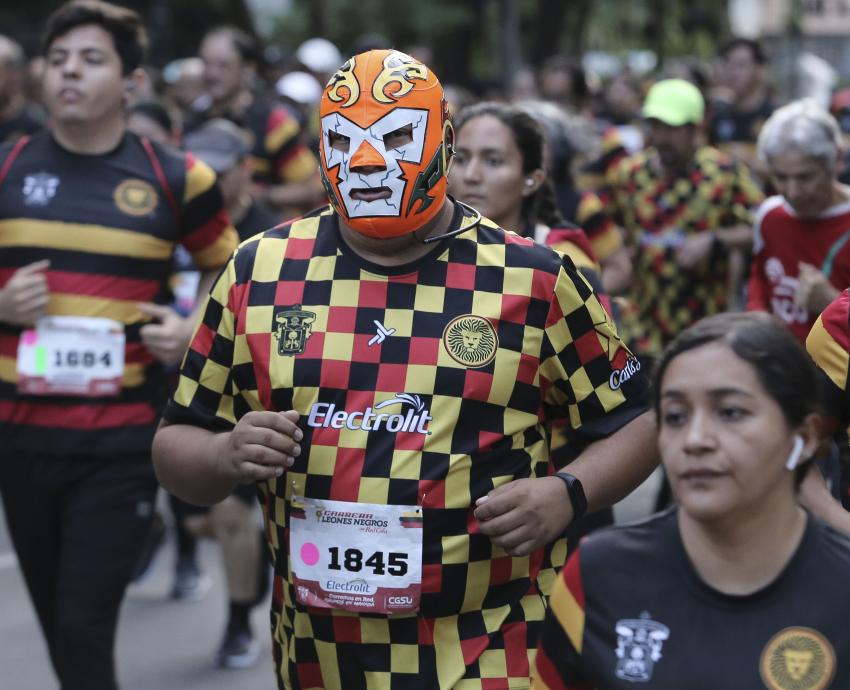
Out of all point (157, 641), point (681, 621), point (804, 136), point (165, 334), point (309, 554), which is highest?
point (804, 136)

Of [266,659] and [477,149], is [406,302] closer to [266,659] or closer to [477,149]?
[477,149]

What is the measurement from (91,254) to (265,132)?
4.57 m

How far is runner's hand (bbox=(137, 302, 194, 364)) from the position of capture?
5273 mm

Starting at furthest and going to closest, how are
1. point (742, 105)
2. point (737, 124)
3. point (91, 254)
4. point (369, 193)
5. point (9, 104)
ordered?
point (742, 105)
point (737, 124)
point (9, 104)
point (91, 254)
point (369, 193)

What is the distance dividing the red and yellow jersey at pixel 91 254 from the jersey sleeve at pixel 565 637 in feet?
8.76

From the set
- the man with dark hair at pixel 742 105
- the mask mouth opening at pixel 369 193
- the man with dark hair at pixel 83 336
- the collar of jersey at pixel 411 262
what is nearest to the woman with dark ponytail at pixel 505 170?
the man with dark hair at pixel 83 336

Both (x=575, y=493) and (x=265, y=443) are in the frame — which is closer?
(x=265, y=443)

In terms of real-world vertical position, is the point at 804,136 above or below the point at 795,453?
above

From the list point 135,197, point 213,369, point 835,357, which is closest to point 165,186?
point 135,197

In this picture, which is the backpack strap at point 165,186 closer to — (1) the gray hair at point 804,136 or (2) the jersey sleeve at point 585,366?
(2) the jersey sleeve at point 585,366

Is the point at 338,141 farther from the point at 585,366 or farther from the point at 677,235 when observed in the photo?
the point at 677,235

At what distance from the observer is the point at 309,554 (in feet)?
11.8

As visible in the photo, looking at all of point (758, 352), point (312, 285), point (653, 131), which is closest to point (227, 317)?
point (312, 285)

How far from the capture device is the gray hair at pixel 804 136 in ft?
19.8
